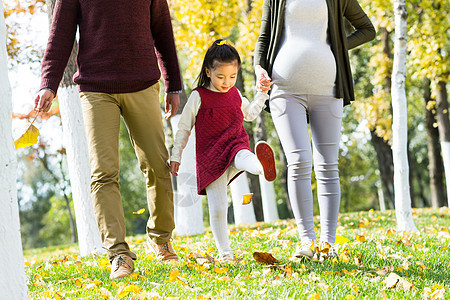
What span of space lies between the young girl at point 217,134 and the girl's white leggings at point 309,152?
34 cm

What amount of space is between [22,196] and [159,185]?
146 feet

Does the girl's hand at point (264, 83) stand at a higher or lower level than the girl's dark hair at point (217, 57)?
lower

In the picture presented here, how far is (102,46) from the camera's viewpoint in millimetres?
3535

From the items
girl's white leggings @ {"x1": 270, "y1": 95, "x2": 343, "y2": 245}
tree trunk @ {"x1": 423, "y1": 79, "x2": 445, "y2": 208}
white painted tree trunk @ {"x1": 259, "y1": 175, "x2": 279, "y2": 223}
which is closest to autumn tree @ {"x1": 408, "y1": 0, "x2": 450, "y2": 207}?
tree trunk @ {"x1": 423, "y1": 79, "x2": 445, "y2": 208}

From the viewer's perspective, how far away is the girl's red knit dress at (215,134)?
11.7ft

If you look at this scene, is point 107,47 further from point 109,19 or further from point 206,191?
point 206,191

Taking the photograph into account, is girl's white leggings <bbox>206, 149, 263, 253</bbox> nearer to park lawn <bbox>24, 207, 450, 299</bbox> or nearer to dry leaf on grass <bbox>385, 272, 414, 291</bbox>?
park lawn <bbox>24, 207, 450, 299</bbox>

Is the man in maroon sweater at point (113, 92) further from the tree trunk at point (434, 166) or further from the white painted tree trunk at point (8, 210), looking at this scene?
the tree trunk at point (434, 166)

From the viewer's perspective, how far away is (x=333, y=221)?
368 cm

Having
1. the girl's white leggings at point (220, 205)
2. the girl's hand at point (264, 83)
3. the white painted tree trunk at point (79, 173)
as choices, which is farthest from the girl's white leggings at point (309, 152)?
the white painted tree trunk at point (79, 173)

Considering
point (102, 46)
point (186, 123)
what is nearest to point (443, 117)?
point (186, 123)

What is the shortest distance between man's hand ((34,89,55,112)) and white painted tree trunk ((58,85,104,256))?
97.8 inches

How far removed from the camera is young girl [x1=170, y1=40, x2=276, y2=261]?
3.59 m

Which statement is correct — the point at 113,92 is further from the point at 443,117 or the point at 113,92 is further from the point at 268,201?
the point at 443,117
